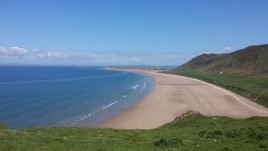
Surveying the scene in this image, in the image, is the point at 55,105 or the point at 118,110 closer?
the point at 118,110

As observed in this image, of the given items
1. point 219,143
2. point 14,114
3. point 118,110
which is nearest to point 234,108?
point 118,110

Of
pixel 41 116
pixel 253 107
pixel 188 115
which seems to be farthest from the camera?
pixel 253 107

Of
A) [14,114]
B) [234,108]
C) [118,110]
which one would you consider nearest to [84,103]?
[118,110]

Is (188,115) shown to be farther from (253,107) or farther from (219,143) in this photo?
(253,107)

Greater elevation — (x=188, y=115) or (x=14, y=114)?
(x=188, y=115)

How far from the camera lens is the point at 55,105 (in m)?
62.6

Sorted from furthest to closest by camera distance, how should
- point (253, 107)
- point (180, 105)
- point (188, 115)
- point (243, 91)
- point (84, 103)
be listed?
point (243, 91) → point (84, 103) → point (180, 105) → point (253, 107) → point (188, 115)

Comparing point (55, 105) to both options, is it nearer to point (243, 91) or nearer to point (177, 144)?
point (243, 91)

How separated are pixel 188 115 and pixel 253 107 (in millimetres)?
27001

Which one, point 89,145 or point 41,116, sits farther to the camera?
point 41,116

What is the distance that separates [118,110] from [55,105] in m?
13.7

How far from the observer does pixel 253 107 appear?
55094 mm

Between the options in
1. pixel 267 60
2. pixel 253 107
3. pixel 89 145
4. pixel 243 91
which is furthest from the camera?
pixel 267 60

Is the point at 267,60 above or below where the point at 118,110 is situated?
above
